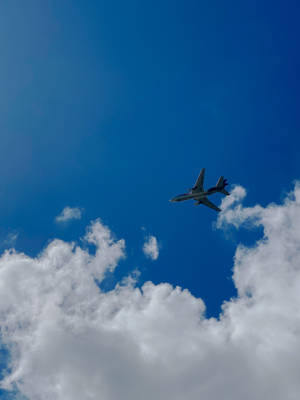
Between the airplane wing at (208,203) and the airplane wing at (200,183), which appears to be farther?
the airplane wing at (208,203)

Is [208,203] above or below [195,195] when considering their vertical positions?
above

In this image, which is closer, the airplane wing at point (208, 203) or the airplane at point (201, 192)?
the airplane at point (201, 192)

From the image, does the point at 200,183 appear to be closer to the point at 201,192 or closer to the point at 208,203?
the point at 201,192

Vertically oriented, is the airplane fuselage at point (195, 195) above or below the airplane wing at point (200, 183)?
below

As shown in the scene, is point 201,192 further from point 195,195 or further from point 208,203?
point 208,203

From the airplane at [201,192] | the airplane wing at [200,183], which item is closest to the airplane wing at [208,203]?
the airplane at [201,192]

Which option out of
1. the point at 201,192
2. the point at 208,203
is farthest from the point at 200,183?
the point at 208,203

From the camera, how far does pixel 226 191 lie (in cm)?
11856

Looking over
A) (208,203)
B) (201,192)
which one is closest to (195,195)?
(201,192)

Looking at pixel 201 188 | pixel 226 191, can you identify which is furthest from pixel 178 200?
pixel 226 191

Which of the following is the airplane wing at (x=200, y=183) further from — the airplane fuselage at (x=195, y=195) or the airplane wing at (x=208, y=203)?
the airplane wing at (x=208, y=203)

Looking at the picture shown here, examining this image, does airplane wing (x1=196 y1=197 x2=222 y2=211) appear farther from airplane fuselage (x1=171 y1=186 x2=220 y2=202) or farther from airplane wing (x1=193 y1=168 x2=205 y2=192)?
airplane wing (x1=193 y1=168 x2=205 y2=192)

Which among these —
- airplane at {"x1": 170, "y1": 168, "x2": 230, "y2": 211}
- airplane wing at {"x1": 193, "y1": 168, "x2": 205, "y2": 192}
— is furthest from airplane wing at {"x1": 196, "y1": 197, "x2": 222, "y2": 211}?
airplane wing at {"x1": 193, "y1": 168, "x2": 205, "y2": 192}

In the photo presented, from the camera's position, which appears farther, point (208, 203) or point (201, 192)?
point (208, 203)
